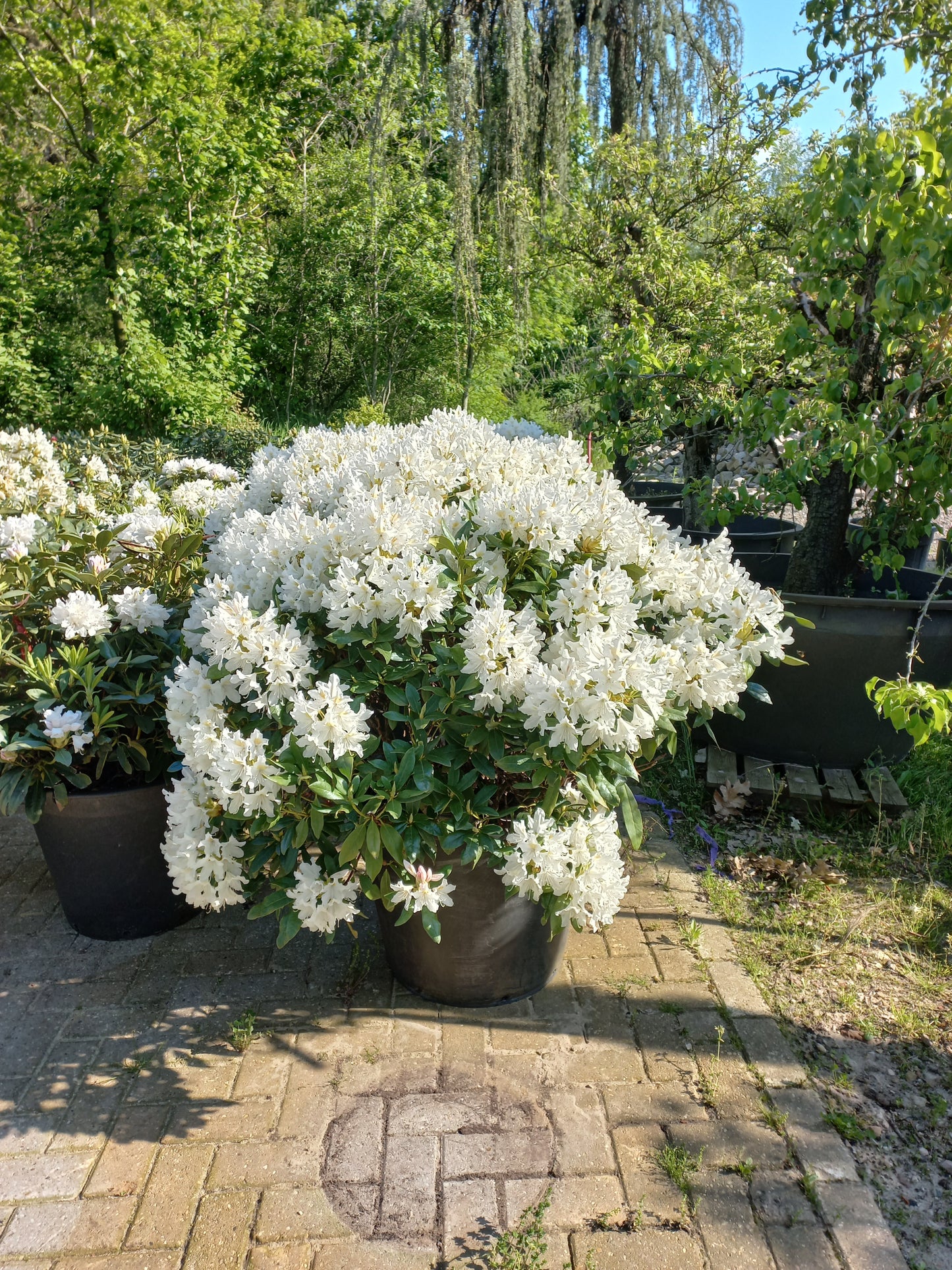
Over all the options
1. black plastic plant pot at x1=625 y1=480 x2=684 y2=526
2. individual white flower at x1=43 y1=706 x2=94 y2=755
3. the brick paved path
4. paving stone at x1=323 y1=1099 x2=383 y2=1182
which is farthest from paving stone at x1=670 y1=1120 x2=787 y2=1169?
black plastic plant pot at x1=625 y1=480 x2=684 y2=526

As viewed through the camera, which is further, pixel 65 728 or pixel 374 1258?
pixel 65 728

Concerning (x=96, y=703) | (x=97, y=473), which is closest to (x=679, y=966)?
(x=96, y=703)

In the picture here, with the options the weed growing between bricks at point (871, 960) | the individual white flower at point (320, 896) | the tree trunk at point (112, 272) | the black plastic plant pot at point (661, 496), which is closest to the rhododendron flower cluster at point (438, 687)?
the individual white flower at point (320, 896)

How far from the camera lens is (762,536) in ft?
15.1

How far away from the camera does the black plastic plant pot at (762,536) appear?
4.66m

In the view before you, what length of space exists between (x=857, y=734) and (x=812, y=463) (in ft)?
3.58

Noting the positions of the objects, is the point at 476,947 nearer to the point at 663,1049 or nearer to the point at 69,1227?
the point at 663,1049

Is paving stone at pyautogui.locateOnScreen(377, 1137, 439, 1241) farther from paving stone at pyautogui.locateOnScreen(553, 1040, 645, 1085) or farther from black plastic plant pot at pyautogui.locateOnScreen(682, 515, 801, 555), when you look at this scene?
black plastic plant pot at pyautogui.locateOnScreen(682, 515, 801, 555)

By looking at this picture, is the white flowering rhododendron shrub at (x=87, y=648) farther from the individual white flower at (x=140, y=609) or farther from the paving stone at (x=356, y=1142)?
the paving stone at (x=356, y=1142)

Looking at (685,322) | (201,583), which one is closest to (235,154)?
(685,322)

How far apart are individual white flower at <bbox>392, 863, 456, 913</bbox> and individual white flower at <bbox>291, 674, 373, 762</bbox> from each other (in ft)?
1.08

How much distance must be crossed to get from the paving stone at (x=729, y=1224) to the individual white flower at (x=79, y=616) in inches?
80.8

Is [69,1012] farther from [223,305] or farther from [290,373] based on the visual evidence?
[290,373]

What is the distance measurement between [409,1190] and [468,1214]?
137mm
